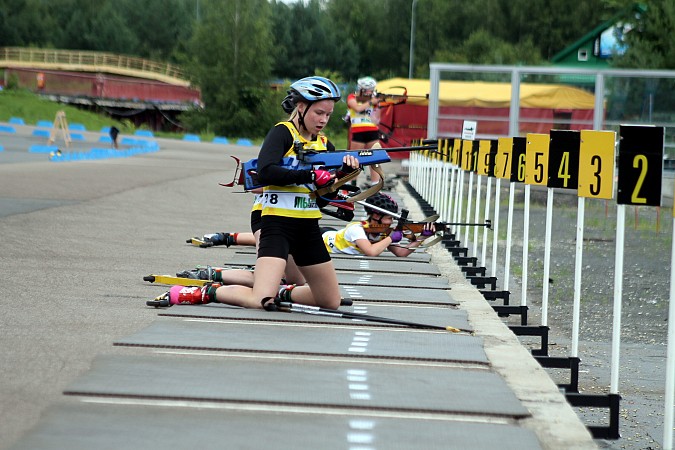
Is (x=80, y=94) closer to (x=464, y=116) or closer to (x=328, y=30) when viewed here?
(x=328, y=30)

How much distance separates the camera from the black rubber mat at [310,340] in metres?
7.04

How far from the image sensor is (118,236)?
47.2 feet

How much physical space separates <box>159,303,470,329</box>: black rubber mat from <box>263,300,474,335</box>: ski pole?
0.04 m

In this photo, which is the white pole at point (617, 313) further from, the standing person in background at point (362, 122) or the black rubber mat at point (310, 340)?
the standing person in background at point (362, 122)

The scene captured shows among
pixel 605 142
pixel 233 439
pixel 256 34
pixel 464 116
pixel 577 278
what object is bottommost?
pixel 233 439

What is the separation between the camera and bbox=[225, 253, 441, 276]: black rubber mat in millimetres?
12008

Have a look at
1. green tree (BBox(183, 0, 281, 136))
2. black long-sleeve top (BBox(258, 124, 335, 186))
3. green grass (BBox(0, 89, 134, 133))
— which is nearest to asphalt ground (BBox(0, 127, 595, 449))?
black long-sleeve top (BBox(258, 124, 335, 186))

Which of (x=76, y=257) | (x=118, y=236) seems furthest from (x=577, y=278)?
(x=118, y=236)

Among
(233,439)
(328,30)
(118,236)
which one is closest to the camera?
(233,439)

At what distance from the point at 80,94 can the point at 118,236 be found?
71.1m

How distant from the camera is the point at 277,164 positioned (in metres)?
8.38

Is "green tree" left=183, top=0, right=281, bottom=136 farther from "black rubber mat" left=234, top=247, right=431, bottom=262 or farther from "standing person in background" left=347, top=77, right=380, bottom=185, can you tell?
"black rubber mat" left=234, top=247, right=431, bottom=262

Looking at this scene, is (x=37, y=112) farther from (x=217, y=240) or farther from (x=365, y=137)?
(x=217, y=240)

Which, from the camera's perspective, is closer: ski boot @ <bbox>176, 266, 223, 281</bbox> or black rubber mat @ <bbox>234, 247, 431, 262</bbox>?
ski boot @ <bbox>176, 266, 223, 281</bbox>
